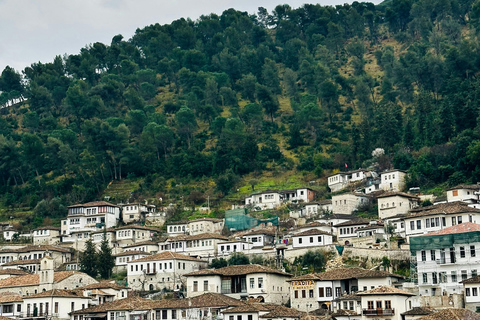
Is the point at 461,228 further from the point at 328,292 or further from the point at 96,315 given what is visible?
the point at 96,315

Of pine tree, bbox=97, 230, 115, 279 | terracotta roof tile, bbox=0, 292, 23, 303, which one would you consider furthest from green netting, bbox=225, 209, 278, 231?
terracotta roof tile, bbox=0, 292, 23, 303

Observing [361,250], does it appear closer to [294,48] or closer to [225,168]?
[225,168]

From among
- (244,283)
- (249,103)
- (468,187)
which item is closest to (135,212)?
(244,283)

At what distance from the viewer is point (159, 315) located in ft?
190

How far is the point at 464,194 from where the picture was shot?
69.3 metres

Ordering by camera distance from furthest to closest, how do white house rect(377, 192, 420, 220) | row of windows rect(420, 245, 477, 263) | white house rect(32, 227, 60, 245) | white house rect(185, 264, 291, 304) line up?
white house rect(32, 227, 60, 245), white house rect(377, 192, 420, 220), white house rect(185, 264, 291, 304), row of windows rect(420, 245, 477, 263)

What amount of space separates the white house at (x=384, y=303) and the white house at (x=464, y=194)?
21.2 metres

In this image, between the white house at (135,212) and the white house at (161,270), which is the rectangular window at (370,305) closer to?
the white house at (161,270)

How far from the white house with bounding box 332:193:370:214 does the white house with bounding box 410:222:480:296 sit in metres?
22.8

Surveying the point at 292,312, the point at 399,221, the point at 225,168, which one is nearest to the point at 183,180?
the point at 225,168

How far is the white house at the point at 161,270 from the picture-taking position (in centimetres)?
6894

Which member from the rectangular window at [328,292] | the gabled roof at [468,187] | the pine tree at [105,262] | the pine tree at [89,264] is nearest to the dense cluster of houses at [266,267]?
the rectangular window at [328,292]

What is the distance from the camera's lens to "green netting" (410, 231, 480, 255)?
54131 mm

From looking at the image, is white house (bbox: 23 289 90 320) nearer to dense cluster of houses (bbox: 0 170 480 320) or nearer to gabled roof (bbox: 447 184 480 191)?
dense cluster of houses (bbox: 0 170 480 320)
